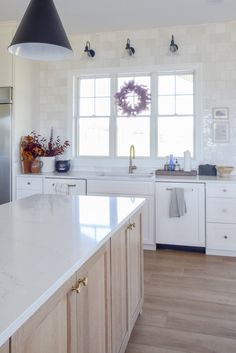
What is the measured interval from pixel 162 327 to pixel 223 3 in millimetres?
3537

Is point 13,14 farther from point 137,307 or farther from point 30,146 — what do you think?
point 137,307

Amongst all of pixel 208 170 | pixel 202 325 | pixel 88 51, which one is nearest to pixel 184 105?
pixel 208 170

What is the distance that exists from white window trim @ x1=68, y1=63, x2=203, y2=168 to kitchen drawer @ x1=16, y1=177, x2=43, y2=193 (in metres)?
0.77

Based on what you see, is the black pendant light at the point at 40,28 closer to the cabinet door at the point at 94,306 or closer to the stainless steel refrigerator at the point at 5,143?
the cabinet door at the point at 94,306

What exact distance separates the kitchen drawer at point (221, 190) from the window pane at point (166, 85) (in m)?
1.60

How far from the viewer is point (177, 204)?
3.92m

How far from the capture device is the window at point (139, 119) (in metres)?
4.66

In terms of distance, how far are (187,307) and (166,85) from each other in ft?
10.4

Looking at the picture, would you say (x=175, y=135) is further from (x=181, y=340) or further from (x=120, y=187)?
(x=181, y=340)

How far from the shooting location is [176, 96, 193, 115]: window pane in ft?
15.2

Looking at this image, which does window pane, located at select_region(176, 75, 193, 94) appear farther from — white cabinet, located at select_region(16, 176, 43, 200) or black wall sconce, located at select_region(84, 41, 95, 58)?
white cabinet, located at select_region(16, 176, 43, 200)

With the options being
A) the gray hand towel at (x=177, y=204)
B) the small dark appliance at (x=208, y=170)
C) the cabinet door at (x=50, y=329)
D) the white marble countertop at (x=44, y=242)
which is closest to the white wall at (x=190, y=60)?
the small dark appliance at (x=208, y=170)

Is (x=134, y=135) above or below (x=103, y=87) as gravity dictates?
below

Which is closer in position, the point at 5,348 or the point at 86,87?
the point at 5,348
